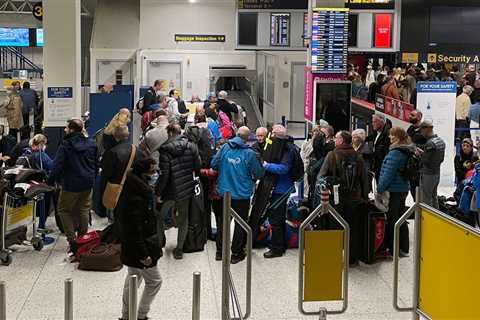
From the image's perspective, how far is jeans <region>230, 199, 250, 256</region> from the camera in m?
8.69

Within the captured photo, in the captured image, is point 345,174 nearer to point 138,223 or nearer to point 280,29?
point 138,223

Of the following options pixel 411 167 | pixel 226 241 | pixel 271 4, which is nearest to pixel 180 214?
pixel 411 167

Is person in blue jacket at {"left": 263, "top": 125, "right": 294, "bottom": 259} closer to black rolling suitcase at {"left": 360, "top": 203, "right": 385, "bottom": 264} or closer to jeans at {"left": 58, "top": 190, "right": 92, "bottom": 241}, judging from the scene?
black rolling suitcase at {"left": 360, "top": 203, "right": 385, "bottom": 264}

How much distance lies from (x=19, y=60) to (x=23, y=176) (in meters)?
27.2

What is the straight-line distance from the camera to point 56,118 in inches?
491

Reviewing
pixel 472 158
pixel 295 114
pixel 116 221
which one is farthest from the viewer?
pixel 295 114

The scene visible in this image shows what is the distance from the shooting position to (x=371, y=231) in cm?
874

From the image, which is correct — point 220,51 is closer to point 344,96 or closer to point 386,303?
point 344,96

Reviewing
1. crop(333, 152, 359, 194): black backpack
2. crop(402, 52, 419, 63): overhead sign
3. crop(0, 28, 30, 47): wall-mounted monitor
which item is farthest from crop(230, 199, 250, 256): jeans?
crop(0, 28, 30, 47): wall-mounted monitor

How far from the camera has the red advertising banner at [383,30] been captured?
771 inches

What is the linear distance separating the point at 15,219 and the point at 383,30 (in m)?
13.1

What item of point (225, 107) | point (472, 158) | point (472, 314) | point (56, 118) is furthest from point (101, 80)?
point (472, 314)

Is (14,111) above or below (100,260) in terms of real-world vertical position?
above

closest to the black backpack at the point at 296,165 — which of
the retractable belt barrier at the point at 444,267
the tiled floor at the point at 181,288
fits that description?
the tiled floor at the point at 181,288
